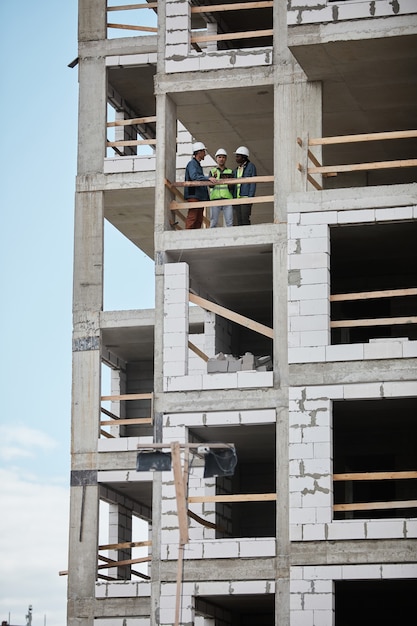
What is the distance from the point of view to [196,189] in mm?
37188

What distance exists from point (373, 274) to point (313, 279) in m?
6.37

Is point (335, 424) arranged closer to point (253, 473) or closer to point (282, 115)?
point (253, 473)

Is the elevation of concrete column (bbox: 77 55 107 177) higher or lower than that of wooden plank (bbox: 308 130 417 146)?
higher

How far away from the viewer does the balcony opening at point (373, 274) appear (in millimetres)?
35656

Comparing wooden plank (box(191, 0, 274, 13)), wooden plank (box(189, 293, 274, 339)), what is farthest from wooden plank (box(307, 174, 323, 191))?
wooden plank (box(191, 0, 274, 13))

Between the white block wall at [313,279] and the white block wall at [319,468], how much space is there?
0.82 m

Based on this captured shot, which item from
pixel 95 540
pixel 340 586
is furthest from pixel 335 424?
pixel 95 540

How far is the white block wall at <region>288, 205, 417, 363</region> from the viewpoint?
111 ft

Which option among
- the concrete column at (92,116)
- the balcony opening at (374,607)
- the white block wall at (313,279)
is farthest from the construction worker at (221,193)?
the balcony opening at (374,607)

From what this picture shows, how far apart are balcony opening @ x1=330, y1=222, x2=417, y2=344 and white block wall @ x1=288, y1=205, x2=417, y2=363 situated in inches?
21.4

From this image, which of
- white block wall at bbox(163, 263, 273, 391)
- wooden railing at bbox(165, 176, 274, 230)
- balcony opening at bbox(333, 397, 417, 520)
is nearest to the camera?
white block wall at bbox(163, 263, 273, 391)

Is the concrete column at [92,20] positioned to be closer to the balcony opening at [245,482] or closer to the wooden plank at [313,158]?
the wooden plank at [313,158]

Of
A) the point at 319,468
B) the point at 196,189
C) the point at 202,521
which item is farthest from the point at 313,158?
the point at 202,521

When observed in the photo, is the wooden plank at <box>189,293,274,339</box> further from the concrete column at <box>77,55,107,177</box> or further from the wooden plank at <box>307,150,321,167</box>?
the concrete column at <box>77,55,107,177</box>
